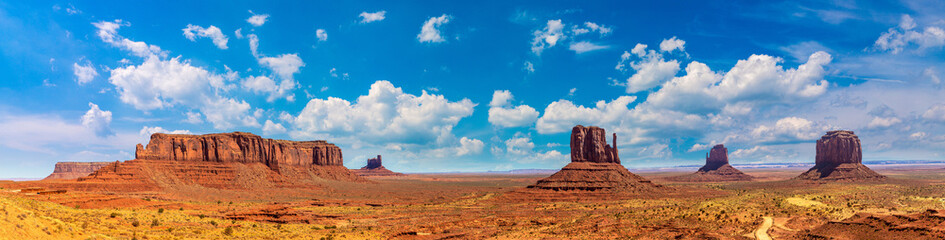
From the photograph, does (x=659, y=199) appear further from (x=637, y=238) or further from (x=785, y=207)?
(x=637, y=238)

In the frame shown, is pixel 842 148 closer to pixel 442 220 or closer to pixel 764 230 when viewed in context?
pixel 764 230

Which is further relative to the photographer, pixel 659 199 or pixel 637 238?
pixel 659 199

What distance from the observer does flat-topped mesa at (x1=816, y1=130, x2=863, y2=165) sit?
152875 millimetres

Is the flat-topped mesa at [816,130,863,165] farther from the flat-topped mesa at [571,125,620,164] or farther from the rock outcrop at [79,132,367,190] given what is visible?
the rock outcrop at [79,132,367,190]

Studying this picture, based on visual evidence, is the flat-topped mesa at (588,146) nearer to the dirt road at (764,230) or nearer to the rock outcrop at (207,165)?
the dirt road at (764,230)

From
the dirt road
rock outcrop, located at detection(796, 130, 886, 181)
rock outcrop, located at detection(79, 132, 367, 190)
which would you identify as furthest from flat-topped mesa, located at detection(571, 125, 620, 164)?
rock outcrop, located at detection(796, 130, 886, 181)

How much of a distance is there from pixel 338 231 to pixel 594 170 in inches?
2517

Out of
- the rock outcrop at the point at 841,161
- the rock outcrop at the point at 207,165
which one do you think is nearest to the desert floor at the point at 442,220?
the rock outcrop at the point at 207,165

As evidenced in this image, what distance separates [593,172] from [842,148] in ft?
349

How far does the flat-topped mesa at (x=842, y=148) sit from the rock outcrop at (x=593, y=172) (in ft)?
301

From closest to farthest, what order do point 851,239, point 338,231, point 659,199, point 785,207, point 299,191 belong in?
point 851,239 → point 338,231 → point 785,207 → point 659,199 → point 299,191

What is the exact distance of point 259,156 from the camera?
133 metres

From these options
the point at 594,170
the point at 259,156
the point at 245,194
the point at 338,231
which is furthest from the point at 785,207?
the point at 259,156

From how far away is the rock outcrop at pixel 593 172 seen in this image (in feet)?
306
